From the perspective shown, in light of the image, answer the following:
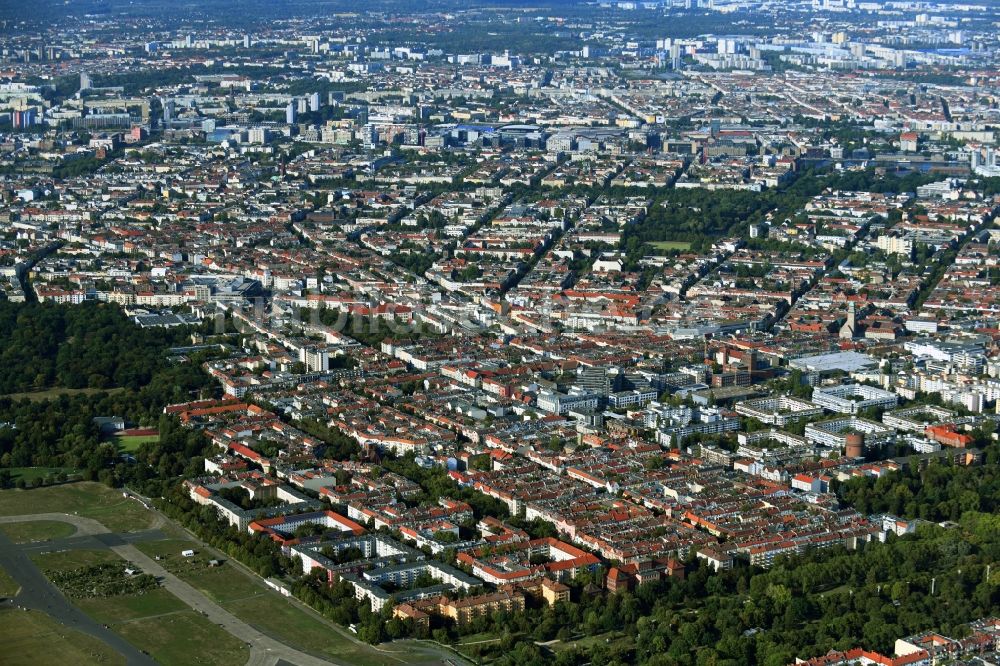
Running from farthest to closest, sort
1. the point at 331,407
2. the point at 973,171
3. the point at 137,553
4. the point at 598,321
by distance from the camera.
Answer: the point at 973,171 → the point at 598,321 → the point at 331,407 → the point at 137,553

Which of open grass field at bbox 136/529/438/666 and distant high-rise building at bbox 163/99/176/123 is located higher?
open grass field at bbox 136/529/438/666

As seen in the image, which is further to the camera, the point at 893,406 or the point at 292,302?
the point at 292,302

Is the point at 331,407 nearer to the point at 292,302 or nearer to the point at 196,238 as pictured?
the point at 292,302

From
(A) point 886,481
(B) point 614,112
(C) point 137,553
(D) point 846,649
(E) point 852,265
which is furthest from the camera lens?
(B) point 614,112

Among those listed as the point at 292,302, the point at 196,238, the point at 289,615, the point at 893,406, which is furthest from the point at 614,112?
the point at 289,615

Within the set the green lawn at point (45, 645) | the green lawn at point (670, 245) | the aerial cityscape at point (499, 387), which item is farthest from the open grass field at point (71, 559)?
the green lawn at point (670, 245)

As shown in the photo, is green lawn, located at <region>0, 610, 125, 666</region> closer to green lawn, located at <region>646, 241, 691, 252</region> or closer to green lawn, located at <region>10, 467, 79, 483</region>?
green lawn, located at <region>10, 467, 79, 483</region>

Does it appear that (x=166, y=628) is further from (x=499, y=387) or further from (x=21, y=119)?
(x=21, y=119)

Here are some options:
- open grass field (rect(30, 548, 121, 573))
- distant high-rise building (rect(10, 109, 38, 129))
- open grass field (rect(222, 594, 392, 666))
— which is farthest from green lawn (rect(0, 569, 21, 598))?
distant high-rise building (rect(10, 109, 38, 129))
